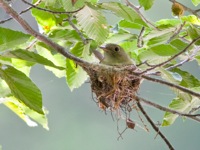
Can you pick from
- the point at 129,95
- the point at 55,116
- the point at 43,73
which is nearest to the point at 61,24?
the point at 129,95

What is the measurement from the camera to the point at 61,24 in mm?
1619

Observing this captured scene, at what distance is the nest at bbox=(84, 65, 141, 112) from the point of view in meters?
1.51

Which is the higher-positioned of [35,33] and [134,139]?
[35,33]

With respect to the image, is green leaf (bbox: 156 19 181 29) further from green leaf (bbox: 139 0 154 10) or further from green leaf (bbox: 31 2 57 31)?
green leaf (bbox: 31 2 57 31)

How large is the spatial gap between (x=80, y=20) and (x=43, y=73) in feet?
7.20

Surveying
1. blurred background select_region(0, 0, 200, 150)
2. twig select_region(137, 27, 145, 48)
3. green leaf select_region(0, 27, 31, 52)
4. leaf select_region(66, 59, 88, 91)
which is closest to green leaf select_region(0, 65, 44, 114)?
green leaf select_region(0, 27, 31, 52)

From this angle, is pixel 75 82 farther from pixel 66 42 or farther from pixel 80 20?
pixel 80 20

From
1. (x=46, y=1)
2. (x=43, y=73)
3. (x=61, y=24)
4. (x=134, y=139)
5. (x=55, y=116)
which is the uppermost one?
(x=46, y=1)

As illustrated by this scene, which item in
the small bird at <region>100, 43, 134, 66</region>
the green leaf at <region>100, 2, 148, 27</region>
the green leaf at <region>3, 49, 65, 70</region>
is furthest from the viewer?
the small bird at <region>100, 43, 134, 66</region>

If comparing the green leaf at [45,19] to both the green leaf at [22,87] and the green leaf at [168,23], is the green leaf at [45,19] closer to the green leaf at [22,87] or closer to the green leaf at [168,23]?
the green leaf at [168,23]

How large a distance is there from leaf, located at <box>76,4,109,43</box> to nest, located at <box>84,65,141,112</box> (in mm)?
133

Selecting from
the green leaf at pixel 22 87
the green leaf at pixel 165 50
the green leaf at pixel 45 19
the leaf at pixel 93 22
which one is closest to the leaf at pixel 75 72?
the green leaf at pixel 45 19

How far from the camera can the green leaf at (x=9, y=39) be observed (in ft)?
3.57

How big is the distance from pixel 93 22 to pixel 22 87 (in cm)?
32
